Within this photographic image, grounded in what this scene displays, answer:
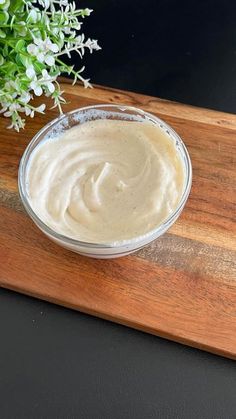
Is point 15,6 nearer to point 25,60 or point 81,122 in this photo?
point 25,60

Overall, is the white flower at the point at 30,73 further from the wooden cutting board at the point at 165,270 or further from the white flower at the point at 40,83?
the wooden cutting board at the point at 165,270

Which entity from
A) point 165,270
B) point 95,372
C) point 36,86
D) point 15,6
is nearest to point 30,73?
point 36,86

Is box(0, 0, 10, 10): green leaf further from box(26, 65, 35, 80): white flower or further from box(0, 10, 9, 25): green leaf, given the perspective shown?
box(26, 65, 35, 80): white flower

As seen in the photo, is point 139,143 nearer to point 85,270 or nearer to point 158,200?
point 158,200

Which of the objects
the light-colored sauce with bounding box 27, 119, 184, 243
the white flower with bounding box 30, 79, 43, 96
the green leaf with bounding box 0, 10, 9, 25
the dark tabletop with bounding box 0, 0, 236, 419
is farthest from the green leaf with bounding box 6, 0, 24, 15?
the dark tabletop with bounding box 0, 0, 236, 419

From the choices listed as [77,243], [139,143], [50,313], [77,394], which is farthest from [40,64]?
[77,394]

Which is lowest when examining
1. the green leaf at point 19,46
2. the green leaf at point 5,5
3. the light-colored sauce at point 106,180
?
the light-colored sauce at point 106,180

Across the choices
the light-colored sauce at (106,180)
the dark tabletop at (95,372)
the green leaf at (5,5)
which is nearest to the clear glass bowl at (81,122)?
the light-colored sauce at (106,180)
